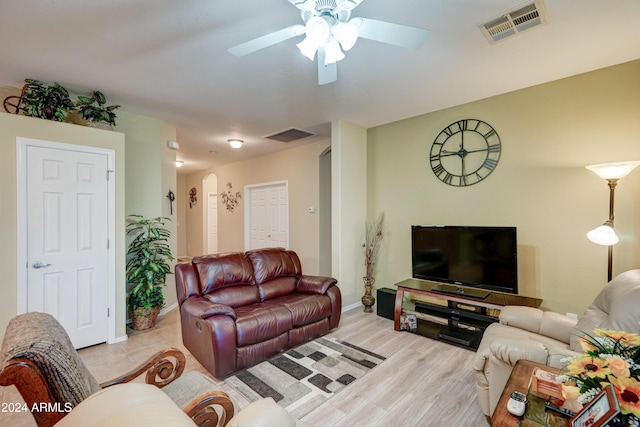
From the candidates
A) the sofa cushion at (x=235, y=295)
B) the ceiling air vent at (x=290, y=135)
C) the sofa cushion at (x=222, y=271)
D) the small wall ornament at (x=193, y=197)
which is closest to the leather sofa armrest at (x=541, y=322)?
the sofa cushion at (x=235, y=295)

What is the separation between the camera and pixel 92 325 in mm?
2939

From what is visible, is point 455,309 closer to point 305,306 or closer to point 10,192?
point 305,306

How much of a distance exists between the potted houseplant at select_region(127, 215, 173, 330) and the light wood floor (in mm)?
217

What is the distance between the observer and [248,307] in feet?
9.52

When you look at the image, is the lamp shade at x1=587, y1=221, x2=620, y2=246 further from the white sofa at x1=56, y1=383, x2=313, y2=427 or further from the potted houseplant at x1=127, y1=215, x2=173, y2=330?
the potted houseplant at x1=127, y1=215, x2=173, y2=330

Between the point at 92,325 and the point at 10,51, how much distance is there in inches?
103

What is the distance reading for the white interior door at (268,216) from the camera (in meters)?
5.79

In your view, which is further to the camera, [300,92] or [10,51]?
[300,92]

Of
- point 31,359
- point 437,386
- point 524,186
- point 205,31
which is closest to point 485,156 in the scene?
point 524,186

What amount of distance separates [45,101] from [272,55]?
2.28 m

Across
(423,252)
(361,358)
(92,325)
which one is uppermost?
(423,252)

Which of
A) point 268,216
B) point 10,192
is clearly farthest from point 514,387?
point 268,216

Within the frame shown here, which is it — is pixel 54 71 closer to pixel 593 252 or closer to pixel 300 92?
pixel 300 92

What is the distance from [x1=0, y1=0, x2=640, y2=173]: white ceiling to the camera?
1.83 m
